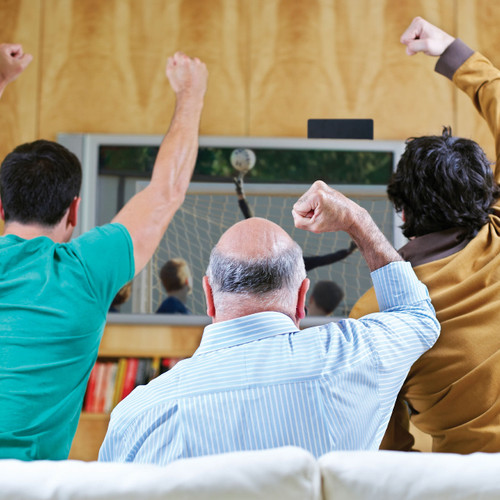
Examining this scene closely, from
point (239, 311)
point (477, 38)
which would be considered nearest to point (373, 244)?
point (239, 311)

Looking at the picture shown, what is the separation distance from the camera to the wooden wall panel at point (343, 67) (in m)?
3.08

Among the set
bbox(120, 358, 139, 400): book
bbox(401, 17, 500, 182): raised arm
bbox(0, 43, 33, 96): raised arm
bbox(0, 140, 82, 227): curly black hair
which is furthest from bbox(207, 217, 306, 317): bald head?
bbox(120, 358, 139, 400): book

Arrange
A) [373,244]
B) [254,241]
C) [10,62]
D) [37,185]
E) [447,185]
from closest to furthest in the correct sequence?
[254,241], [373,244], [447,185], [37,185], [10,62]

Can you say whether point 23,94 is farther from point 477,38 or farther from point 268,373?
point 268,373

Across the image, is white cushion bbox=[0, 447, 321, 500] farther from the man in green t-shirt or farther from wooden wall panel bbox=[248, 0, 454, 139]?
wooden wall panel bbox=[248, 0, 454, 139]

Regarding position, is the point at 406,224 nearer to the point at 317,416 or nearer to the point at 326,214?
the point at 326,214

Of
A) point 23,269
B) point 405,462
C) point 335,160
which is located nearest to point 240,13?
point 335,160

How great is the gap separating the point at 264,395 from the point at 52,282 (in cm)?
54

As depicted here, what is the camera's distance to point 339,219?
1.14 m

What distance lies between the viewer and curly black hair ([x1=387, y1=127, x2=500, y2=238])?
1284 mm

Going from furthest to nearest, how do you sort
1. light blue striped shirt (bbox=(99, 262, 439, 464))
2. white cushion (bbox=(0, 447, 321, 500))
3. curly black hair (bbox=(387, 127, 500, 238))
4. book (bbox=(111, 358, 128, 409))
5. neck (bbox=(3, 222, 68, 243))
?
book (bbox=(111, 358, 128, 409)) < neck (bbox=(3, 222, 68, 243)) < curly black hair (bbox=(387, 127, 500, 238)) < light blue striped shirt (bbox=(99, 262, 439, 464)) < white cushion (bbox=(0, 447, 321, 500))

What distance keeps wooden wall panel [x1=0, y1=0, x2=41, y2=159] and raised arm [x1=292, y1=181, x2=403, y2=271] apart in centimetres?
236

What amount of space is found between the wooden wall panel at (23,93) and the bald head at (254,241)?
237 cm

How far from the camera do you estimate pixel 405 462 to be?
70cm
